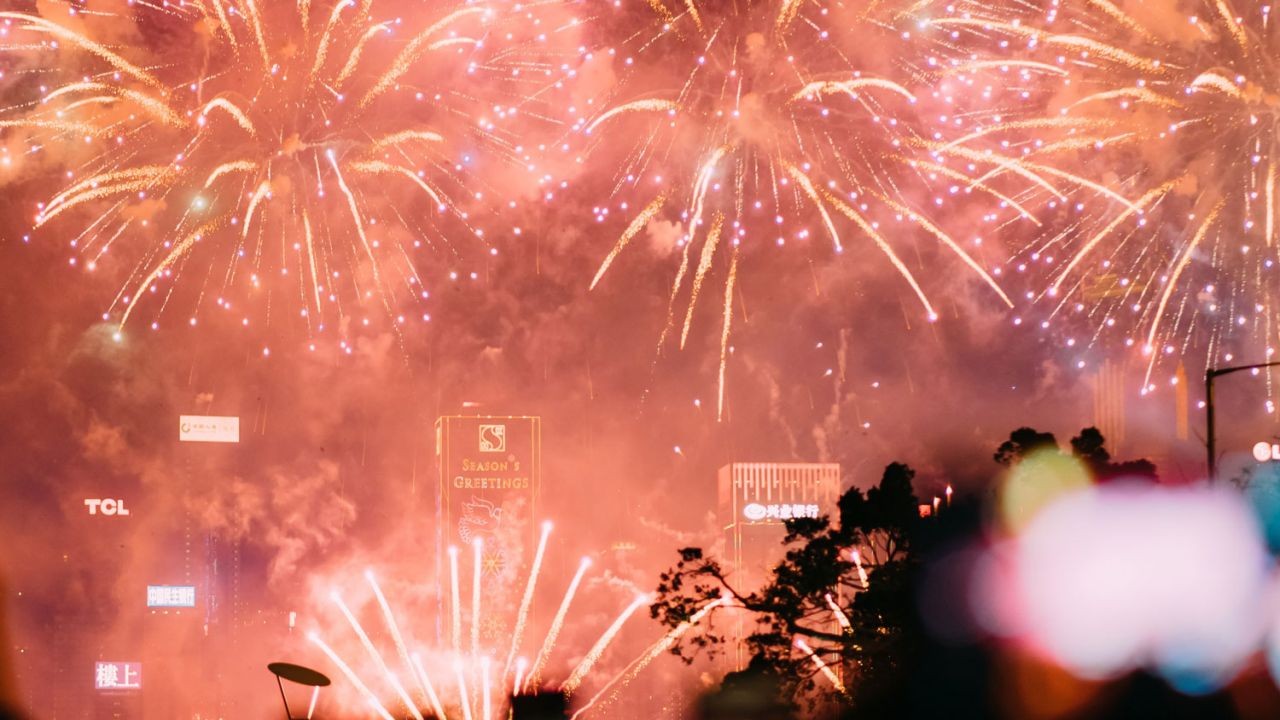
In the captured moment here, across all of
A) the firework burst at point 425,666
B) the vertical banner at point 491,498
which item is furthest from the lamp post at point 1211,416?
the vertical banner at point 491,498

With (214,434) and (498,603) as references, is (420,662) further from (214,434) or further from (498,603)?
(214,434)

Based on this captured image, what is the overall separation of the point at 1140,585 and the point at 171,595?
90530mm

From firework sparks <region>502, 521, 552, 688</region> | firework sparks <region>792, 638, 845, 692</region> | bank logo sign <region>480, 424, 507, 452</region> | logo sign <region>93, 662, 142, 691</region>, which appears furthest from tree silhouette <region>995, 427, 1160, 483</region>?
bank logo sign <region>480, 424, 507, 452</region>

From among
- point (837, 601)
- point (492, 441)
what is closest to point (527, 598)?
point (837, 601)

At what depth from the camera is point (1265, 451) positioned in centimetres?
3391

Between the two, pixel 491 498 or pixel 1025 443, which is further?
pixel 491 498

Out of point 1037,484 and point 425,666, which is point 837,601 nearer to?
point 1037,484

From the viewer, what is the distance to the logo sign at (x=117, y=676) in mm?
99625

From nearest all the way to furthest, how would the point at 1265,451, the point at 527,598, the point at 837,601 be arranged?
the point at 837,601 < the point at 1265,451 < the point at 527,598

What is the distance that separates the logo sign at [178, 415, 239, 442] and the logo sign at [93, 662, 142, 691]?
118 feet

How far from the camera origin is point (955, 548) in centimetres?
2845

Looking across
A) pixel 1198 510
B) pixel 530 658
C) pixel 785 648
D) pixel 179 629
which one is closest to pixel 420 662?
pixel 179 629

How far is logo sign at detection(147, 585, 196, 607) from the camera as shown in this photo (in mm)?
99188

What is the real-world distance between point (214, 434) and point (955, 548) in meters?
53.9
